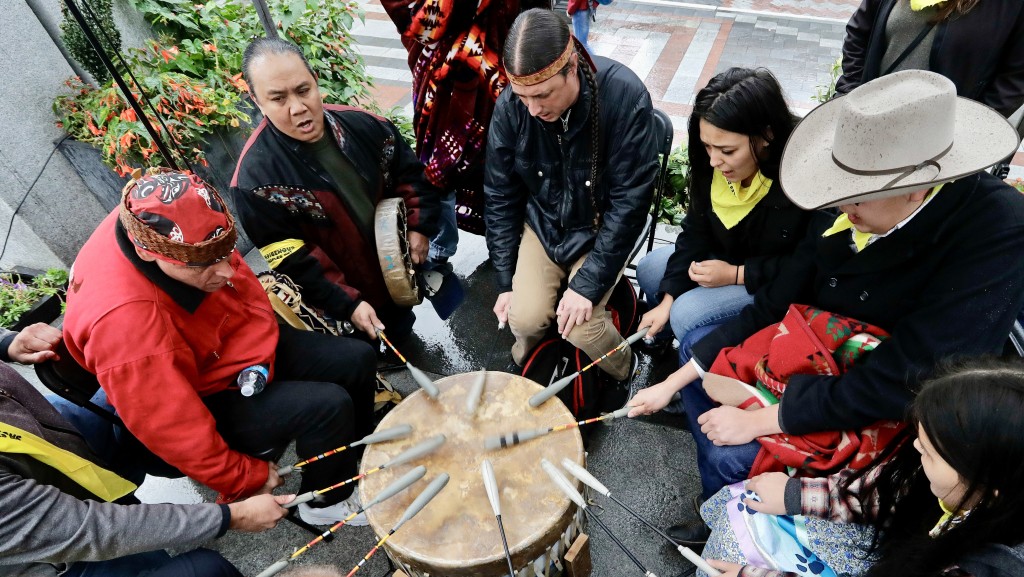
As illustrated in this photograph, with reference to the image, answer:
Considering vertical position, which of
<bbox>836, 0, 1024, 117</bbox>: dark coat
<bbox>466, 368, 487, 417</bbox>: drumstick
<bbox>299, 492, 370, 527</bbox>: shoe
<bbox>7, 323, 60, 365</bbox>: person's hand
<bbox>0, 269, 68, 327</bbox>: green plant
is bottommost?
<bbox>299, 492, 370, 527</bbox>: shoe

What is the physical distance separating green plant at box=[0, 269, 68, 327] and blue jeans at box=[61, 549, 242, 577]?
2864mm

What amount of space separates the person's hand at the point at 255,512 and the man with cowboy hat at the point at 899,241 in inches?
64.8

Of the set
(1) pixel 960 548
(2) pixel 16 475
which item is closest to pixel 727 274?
(1) pixel 960 548

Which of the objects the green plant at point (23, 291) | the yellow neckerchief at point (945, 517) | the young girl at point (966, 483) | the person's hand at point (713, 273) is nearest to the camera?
the young girl at point (966, 483)

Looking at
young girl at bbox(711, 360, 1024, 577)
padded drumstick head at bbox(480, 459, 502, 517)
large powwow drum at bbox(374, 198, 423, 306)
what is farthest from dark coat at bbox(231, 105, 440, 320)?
young girl at bbox(711, 360, 1024, 577)

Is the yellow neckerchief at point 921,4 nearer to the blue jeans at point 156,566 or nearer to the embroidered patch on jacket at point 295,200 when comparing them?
the embroidered patch on jacket at point 295,200

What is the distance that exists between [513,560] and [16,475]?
1.44 meters

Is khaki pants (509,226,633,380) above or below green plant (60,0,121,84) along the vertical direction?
below

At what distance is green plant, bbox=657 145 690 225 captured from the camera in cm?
372

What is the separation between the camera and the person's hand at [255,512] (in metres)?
1.86

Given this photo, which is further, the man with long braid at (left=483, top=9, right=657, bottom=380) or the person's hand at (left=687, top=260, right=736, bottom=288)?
the person's hand at (left=687, top=260, right=736, bottom=288)

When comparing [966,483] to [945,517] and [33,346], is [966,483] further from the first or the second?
[33,346]

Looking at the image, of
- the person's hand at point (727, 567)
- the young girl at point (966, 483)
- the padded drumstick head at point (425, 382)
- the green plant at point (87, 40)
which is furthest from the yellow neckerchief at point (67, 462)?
the green plant at point (87, 40)

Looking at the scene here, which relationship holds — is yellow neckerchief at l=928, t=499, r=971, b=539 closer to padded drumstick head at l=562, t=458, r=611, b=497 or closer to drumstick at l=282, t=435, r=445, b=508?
padded drumstick head at l=562, t=458, r=611, b=497
